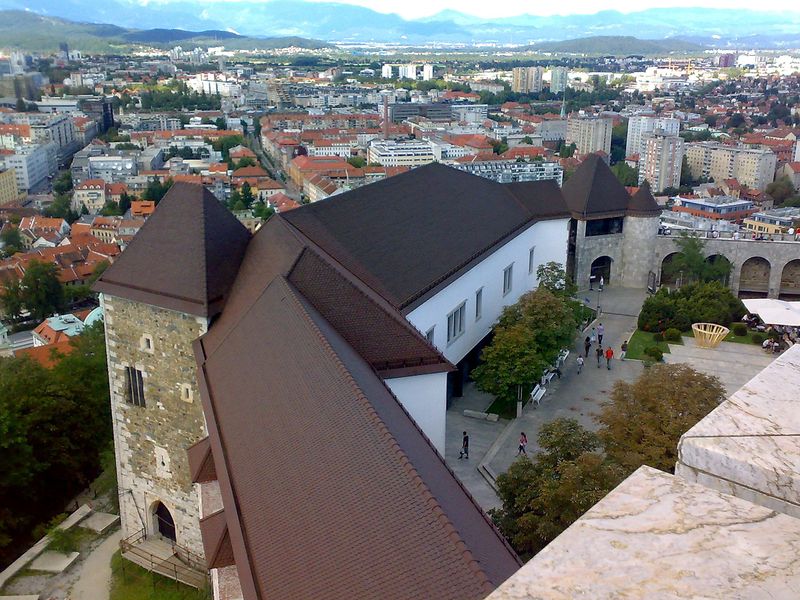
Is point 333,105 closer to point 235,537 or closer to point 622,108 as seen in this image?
point 622,108

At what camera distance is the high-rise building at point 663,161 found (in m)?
94.6

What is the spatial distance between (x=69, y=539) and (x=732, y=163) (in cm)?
9815

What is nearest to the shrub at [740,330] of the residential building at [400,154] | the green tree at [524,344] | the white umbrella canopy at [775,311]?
the white umbrella canopy at [775,311]

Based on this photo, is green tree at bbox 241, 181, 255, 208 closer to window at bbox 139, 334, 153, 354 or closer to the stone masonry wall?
the stone masonry wall

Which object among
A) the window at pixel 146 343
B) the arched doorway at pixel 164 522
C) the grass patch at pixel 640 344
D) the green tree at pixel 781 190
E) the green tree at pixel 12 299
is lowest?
the green tree at pixel 12 299

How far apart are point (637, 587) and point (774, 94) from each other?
205 metres

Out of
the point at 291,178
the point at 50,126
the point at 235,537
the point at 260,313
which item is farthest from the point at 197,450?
the point at 50,126

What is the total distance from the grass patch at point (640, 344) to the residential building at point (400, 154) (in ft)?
251

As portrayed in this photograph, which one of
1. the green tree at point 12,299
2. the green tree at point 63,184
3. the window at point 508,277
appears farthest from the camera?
the green tree at point 63,184

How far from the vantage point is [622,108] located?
168 meters

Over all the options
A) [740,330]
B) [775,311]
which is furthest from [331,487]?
[775,311]

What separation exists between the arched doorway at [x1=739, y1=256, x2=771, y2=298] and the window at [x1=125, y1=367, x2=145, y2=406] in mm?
31478

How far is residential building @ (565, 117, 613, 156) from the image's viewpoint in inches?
4796

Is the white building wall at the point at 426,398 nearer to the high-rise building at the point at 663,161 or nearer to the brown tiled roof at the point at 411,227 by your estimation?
the brown tiled roof at the point at 411,227
